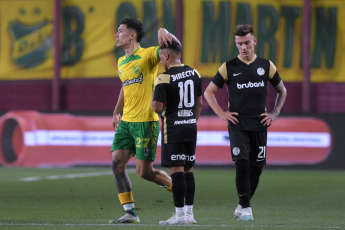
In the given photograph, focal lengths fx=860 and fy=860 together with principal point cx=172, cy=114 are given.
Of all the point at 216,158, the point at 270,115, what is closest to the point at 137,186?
the point at 216,158

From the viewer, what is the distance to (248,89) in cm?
889

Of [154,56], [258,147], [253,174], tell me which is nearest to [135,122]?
[154,56]

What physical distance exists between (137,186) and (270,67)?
6.05 meters

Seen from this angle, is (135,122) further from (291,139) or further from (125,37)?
(291,139)

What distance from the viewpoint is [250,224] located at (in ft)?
26.9

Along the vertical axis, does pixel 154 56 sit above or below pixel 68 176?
above

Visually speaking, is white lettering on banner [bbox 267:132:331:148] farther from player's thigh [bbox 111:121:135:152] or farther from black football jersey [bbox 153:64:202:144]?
black football jersey [bbox 153:64:202:144]

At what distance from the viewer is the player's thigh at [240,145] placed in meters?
8.83

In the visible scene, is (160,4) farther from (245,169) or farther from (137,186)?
(245,169)

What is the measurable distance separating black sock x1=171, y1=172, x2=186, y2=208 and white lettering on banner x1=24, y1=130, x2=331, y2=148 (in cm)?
1035

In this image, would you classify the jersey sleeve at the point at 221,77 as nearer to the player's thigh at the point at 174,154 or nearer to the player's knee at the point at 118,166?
the player's thigh at the point at 174,154

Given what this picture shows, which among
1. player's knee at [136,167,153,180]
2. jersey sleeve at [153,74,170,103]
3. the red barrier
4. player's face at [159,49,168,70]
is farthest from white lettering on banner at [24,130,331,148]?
jersey sleeve at [153,74,170,103]

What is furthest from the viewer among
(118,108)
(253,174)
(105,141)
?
(105,141)

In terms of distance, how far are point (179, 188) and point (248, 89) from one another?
4.84 ft
